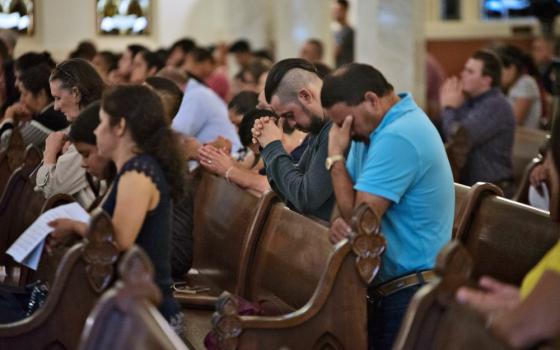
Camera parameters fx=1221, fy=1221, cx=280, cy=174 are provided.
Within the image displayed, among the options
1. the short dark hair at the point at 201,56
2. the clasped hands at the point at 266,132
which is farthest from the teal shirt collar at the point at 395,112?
the short dark hair at the point at 201,56

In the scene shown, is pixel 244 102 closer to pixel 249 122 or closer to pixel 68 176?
pixel 249 122

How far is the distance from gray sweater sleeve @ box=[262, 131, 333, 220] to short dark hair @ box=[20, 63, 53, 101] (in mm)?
2554

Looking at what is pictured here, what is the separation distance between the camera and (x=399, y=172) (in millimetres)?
3781

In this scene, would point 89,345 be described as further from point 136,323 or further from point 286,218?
point 286,218

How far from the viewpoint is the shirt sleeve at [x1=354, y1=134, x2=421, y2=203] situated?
3.77m

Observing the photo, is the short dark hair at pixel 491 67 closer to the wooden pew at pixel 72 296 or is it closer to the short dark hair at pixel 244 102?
the short dark hair at pixel 244 102

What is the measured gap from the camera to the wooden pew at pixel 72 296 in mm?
3455

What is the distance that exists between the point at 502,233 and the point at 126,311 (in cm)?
200

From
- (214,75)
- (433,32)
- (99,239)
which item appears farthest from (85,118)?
(433,32)

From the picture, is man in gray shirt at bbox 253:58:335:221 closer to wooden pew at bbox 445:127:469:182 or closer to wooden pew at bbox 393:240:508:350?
wooden pew at bbox 393:240:508:350

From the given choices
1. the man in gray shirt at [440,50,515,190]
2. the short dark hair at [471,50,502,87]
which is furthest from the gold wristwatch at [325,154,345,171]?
the short dark hair at [471,50,502,87]

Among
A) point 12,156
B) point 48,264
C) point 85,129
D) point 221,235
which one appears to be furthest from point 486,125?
point 85,129

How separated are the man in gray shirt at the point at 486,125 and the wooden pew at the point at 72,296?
4015 mm

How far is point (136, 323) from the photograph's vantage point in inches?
104
